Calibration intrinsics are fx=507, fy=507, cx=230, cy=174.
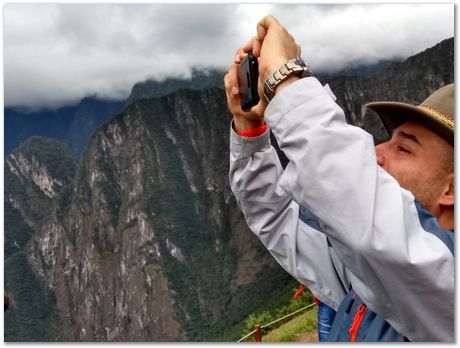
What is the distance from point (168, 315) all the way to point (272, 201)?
6248 centimetres

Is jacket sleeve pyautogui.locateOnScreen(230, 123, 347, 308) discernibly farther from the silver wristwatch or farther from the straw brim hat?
the silver wristwatch

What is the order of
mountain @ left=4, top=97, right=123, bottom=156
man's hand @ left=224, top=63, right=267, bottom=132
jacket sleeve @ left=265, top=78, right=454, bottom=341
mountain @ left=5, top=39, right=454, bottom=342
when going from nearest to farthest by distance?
jacket sleeve @ left=265, top=78, right=454, bottom=341 < man's hand @ left=224, top=63, right=267, bottom=132 < mountain @ left=4, top=97, right=123, bottom=156 < mountain @ left=5, top=39, right=454, bottom=342

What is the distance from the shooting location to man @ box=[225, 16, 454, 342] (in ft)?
2.52

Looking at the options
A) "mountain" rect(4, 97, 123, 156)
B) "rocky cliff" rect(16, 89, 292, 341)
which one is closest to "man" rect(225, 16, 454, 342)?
"mountain" rect(4, 97, 123, 156)

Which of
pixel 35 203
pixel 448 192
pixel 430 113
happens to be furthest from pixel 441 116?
pixel 35 203

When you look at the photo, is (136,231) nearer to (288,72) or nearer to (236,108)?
(236,108)

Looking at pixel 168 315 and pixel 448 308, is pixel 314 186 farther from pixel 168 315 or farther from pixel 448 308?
pixel 168 315

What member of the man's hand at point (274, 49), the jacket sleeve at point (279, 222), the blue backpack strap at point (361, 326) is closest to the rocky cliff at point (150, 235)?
the jacket sleeve at point (279, 222)

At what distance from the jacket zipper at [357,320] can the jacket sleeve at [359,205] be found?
28cm

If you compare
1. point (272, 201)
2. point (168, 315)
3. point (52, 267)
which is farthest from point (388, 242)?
point (52, 267)

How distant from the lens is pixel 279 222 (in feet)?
4.68

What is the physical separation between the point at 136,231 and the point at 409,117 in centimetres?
6946

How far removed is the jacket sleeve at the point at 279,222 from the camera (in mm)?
1373

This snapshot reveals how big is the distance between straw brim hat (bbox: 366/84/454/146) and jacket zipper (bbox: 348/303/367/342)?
0.41 m
